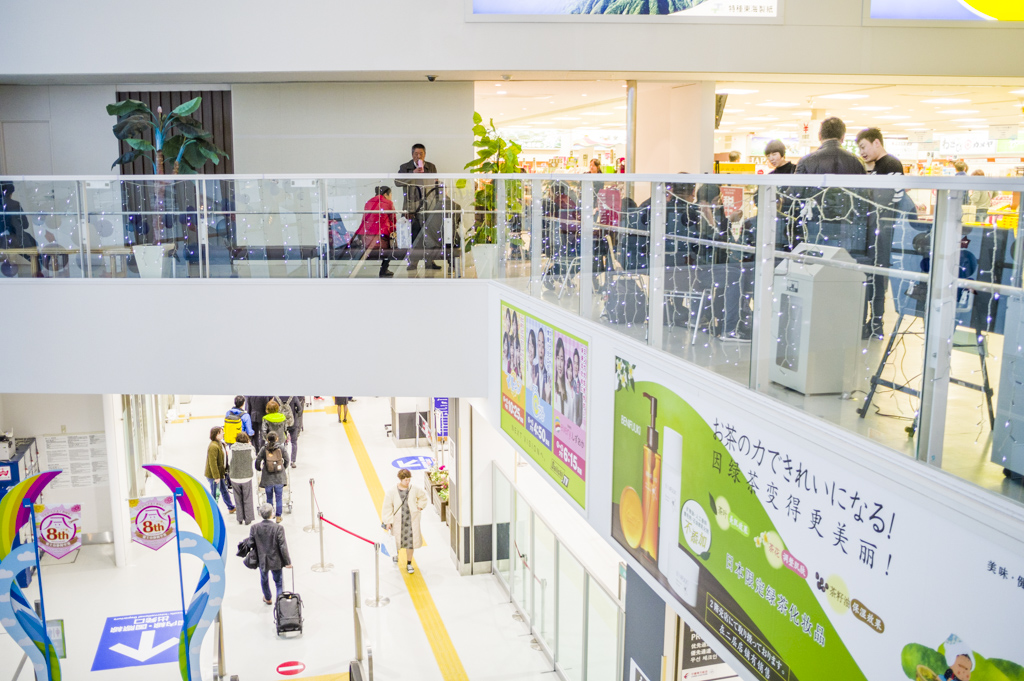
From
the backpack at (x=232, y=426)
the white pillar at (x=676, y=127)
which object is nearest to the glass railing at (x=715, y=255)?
the white pillar at (x=676, y=127)

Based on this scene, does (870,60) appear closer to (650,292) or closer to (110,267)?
(650,292)

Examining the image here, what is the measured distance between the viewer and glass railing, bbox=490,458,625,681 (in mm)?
7539

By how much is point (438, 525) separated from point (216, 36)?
7.35 m

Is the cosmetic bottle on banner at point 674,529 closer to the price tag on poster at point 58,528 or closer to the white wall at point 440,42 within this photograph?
the white wall at point 440,42

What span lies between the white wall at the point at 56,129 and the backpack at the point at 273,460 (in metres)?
4.66

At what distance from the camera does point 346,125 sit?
11.6 metres

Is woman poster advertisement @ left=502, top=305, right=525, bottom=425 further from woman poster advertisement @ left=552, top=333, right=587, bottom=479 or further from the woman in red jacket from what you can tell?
the woman in red jacket

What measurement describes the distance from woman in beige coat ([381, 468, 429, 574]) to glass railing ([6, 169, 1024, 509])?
141 inches

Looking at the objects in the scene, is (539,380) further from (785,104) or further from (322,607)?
(785,104)

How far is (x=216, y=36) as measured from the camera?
403 inches

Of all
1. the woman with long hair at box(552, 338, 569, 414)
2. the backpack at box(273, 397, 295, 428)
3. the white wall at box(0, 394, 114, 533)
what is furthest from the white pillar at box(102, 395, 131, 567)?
the woman with long hair at box(552, 338, 569, 414)

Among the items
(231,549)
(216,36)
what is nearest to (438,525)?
(231,549)

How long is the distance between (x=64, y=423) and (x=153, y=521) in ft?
10.0

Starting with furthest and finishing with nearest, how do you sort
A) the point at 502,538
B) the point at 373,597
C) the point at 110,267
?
the point at 502,538, the point at 373,597, the point at 110,267
